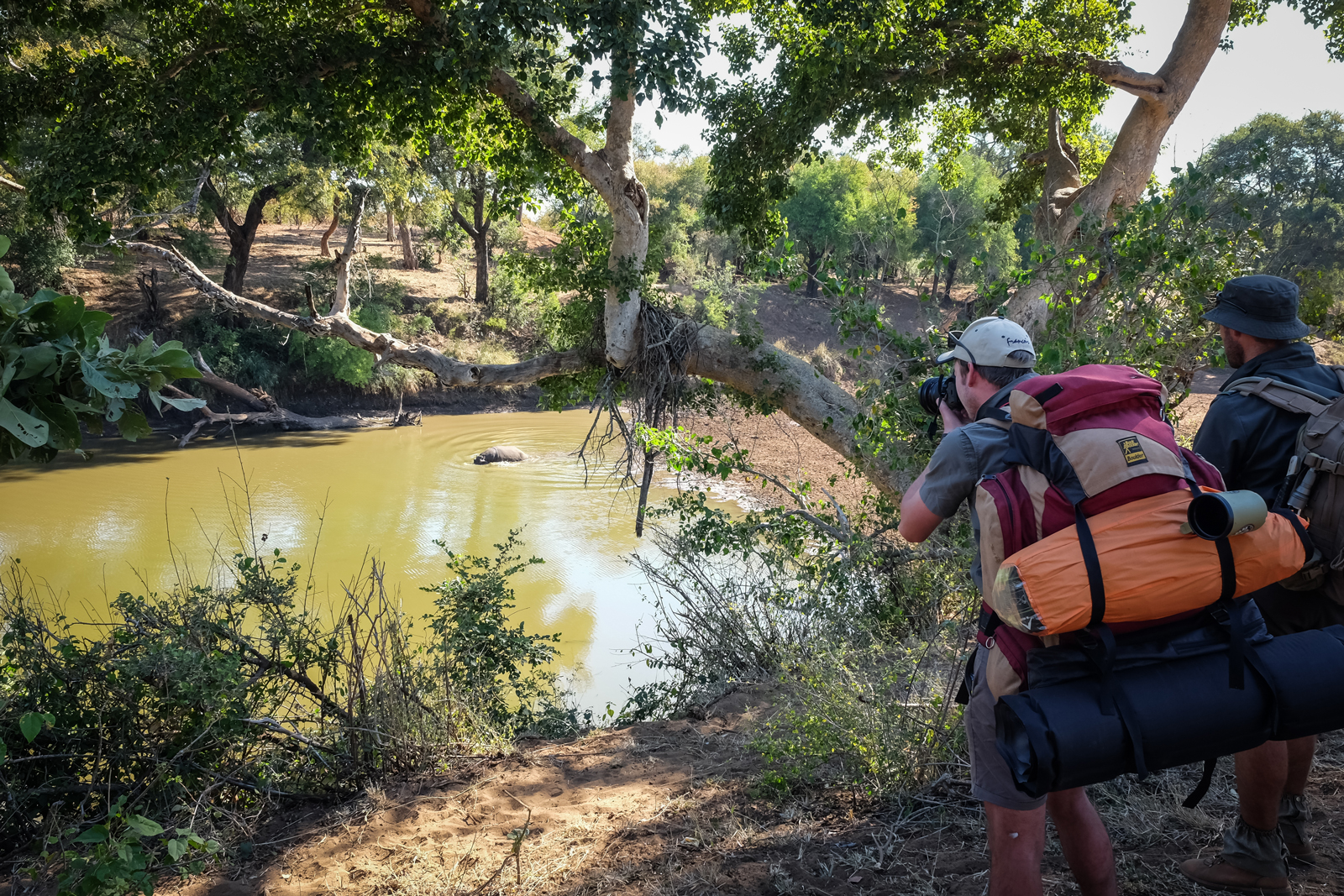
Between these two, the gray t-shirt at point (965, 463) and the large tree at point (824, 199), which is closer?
the gray t-shirt at point (965, 463)

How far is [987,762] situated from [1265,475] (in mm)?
1316

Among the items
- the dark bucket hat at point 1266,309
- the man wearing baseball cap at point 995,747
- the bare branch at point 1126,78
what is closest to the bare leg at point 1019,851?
the man wearing baseball cap at point 995,747

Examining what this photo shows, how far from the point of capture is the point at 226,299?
826 cm

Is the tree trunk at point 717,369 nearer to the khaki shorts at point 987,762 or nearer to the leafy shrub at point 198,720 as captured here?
the leafy shrub at point 198,720

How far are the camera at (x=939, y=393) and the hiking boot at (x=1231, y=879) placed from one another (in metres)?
1.54

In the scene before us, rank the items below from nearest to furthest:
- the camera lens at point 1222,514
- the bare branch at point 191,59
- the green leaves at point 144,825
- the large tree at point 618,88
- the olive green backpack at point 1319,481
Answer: the camera lens at point 1222,514 → the olive green backpack at point 1319,481 → the green leaves at point 144,825 → the large tree at point 618,88 → the bare branch at point 191,59

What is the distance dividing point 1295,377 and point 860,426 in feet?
9.29

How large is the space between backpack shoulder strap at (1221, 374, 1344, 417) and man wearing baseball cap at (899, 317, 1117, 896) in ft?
2.90

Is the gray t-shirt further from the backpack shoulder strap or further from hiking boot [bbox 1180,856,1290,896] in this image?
hiking boot [bbox 1180,856,1290,896]

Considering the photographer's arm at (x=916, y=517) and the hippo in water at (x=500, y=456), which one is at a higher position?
the photographer's arm at (x=916, y=517)

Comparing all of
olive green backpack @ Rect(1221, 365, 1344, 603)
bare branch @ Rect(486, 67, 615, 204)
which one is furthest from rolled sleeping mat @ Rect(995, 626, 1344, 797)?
bare branch @ Rect(486, 67, 615, 204)

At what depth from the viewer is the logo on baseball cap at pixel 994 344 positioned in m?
2.08

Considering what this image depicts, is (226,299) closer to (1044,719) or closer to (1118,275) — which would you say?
(1118,275)

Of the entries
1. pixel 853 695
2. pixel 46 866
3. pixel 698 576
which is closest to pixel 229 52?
pixel 698 576
